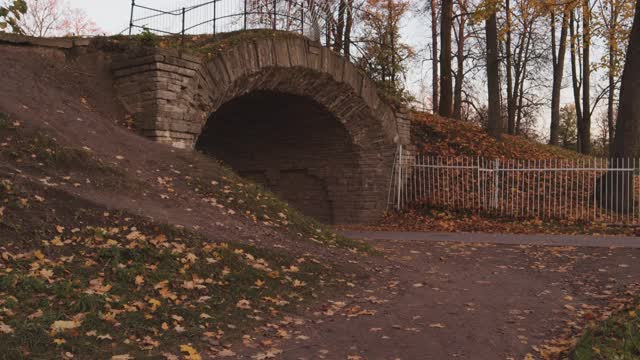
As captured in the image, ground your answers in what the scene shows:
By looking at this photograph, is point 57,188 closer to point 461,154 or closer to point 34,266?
point 34,266

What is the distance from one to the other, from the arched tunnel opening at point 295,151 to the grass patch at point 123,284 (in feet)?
26.5

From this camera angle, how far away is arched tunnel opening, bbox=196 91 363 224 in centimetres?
1481

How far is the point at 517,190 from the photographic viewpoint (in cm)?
1352

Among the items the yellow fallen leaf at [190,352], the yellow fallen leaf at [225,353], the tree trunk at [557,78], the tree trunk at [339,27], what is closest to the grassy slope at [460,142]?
the tree trunk at [339,27]

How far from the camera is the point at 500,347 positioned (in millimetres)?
4746

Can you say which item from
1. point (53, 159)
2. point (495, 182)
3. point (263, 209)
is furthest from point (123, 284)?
point (495, 182)

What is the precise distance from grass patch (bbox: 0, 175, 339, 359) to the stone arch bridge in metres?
4.36

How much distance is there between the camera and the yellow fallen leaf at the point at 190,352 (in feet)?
13.5

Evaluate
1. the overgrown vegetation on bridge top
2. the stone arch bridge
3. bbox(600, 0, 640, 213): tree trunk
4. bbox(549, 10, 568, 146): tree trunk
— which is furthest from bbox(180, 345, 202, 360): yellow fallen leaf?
bbox(549, 10, 568, 146): tree trunk

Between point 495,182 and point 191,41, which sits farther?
point 495,182

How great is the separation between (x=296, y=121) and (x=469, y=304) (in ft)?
31.4

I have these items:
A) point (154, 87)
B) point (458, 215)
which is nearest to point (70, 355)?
point (154, 87)

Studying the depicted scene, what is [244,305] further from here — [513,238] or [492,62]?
[492,62]

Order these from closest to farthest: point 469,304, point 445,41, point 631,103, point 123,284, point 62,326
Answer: point 62,326
point 123,284
point 469,304
point 631,103
point 445,41
